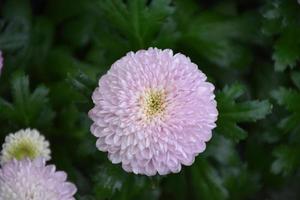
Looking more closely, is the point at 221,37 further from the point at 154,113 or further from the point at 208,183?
the point at 154,113

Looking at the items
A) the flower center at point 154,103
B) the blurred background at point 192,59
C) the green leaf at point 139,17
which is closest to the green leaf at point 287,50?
the blurred background at point 192,59

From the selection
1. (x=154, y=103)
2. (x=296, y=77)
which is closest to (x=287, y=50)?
(x=296, y=77)

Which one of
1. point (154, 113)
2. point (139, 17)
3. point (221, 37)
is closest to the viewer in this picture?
point (154, 113)

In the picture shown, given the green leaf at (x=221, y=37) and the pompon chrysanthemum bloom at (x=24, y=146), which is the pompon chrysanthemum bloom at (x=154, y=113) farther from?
the green leaf at (x=221, y=37)

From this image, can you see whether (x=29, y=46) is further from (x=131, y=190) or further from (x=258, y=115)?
(x=258, y=115)

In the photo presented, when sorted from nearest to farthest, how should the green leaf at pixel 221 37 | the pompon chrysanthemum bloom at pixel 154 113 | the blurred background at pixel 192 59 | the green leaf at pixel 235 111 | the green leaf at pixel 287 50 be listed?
the pompon chrysanthemum bloom at pixel 154 113 < the green leaf at pixel 235 111 < the blurred background at pixel 192 59 < the green leaf at pixel 287 50 < the green leaf at pixel 221 37

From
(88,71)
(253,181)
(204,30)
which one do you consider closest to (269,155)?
(253,181)

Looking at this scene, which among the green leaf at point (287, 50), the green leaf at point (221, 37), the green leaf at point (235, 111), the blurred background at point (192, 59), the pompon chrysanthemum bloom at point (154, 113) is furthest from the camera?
the green leaf at point (221, 37)
